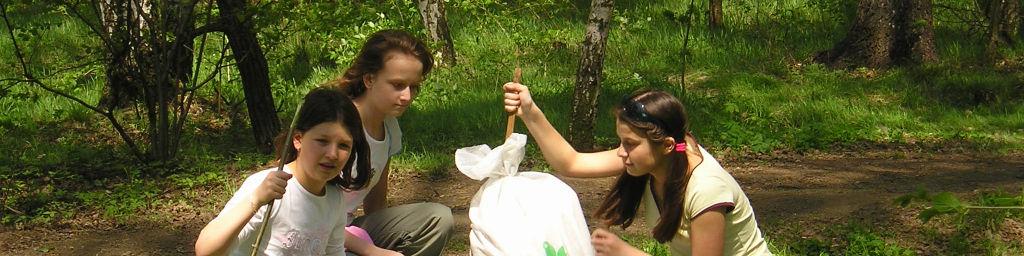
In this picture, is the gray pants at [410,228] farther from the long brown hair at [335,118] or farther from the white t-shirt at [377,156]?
the long brown hair at [335,118]

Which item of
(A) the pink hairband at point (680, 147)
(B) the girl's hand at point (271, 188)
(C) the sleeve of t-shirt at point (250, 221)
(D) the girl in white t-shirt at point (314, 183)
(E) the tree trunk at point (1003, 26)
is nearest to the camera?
(B) the girl's hand at point (271, 188)

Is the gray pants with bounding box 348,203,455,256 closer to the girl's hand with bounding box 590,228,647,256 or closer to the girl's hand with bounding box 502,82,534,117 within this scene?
the girl's hand with bounding box 502,82,534,117

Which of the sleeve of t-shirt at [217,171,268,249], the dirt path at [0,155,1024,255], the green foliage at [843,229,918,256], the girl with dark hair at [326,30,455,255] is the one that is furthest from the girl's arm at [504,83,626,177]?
the green foliage at [843,229,918,256]

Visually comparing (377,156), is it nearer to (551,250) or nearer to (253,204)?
(551,250)

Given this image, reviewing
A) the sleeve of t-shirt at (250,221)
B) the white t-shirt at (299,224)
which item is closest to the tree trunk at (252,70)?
the white t-shirt at (299,224)

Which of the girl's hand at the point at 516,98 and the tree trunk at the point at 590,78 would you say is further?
the tree trunk at the point at 590,78

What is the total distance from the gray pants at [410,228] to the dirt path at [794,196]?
1066mm

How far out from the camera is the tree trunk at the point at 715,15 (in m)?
11.1

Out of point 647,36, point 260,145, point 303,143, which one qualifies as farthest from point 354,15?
point 647,36

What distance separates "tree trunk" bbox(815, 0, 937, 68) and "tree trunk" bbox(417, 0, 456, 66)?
3.10m

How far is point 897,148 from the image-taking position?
7.66m

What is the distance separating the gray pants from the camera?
405 centimetres

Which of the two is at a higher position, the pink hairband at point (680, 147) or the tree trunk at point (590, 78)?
the pink hairband at point (680, 147)

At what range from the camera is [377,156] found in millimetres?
3967
